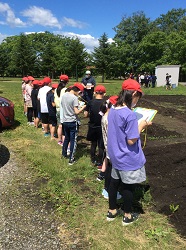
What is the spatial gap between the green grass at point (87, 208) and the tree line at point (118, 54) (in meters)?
42.4

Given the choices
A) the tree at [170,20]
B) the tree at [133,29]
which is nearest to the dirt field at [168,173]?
the tree at [133,29]

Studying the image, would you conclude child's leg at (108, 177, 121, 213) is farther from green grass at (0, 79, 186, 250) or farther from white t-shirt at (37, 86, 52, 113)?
white t-shirt at (37, 86, 52, 113)

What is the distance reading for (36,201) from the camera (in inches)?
161

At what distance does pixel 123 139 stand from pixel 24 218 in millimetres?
1789

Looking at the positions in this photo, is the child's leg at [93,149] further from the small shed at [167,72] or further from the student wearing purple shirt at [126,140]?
the small shed at [167,72]

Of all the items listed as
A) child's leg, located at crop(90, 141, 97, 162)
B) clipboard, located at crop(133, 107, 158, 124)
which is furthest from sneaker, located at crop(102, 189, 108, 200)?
child's leg, located at crop(90, 141, 97, 162)

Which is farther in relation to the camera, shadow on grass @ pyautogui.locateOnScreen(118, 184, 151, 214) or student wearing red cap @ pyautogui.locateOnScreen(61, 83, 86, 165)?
student wearing red cap @ pyautogui.locateOnScreen(61, 83, 86, 165)

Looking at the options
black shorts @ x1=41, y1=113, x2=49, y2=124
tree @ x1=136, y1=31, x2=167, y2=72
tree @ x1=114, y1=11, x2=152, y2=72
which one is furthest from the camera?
tree @ x1=114, y1=11, x2=152, y2=72

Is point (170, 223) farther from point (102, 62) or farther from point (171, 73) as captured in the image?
point (102, 62)

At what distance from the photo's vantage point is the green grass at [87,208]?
3096 millimetres

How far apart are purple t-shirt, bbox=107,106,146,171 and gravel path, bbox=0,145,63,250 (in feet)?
3.95

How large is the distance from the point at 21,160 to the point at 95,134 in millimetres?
1889

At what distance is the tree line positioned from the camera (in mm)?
48281

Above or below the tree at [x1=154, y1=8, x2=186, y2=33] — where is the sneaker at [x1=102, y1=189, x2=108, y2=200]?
below
